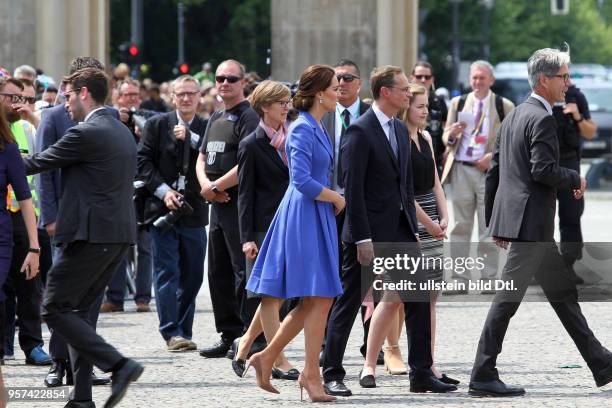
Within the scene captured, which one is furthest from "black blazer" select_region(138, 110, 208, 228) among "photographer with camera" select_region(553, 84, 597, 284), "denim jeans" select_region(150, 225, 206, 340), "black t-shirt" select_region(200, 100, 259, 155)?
"photographer with camera" select_region(553, 84, 597, 284)

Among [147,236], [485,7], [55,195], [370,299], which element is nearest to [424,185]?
[370,299]

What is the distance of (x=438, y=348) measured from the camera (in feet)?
37.5

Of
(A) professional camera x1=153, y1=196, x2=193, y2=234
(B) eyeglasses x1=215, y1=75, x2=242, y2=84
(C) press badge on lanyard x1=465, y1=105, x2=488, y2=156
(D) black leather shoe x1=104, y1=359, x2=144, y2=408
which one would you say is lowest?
(D) black leather shoe x1=104, y1=359, x2=144, y2=408

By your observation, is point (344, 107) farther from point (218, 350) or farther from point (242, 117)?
point (218, 350)

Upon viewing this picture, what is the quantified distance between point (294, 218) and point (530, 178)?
4.38ft

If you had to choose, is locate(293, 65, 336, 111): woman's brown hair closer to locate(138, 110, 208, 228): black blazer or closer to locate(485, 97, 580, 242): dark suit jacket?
locate(485, 97, 580, 242): dark suit jacket

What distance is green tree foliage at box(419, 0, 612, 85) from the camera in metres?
66.1

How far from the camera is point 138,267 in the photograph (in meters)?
14.3

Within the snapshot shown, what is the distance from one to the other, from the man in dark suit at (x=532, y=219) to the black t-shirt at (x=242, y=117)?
220cm

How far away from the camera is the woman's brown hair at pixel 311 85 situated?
30.3ft

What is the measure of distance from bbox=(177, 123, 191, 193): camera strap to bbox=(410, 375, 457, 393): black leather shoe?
322 cm

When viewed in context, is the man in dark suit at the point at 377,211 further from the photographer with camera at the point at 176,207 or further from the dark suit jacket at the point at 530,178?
the photographer with camera at the point at 176,207

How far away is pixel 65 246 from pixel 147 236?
578 cm

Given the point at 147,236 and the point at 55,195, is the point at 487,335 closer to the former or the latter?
the point at 55,195
